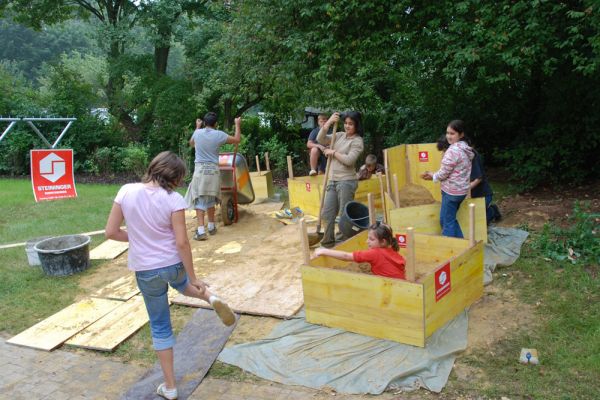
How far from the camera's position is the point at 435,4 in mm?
7484

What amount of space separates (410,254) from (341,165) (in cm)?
227

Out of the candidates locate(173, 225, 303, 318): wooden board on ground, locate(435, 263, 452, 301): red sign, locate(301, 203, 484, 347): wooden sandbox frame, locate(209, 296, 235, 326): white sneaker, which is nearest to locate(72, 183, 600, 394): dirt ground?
locate(173, 225, 303, 318): wooden board on ground

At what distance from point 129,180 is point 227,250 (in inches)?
341

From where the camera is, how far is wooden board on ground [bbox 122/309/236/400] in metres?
3.74

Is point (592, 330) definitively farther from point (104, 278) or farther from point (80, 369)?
point (104, 278)

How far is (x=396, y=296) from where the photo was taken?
13.2 feet

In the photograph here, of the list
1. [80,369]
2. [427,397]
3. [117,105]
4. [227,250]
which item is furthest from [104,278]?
[117,105]

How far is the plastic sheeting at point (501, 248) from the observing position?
555cm

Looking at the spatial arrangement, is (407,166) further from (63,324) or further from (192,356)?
(63,324)

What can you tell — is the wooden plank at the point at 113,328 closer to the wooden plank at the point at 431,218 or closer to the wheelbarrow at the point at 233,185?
the wooden plank at the point at 431,218

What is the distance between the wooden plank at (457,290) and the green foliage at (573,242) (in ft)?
4.83

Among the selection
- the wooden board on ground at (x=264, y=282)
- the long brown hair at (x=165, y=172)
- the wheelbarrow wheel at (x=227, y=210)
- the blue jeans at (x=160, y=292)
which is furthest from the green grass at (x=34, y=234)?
the long brown hair at (x=165, y=172)

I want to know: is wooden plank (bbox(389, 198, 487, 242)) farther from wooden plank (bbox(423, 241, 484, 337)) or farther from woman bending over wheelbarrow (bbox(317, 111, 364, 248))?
wooden plank (bbox(423, 241, 484, 337))

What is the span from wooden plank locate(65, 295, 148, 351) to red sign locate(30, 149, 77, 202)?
21.4 feet
